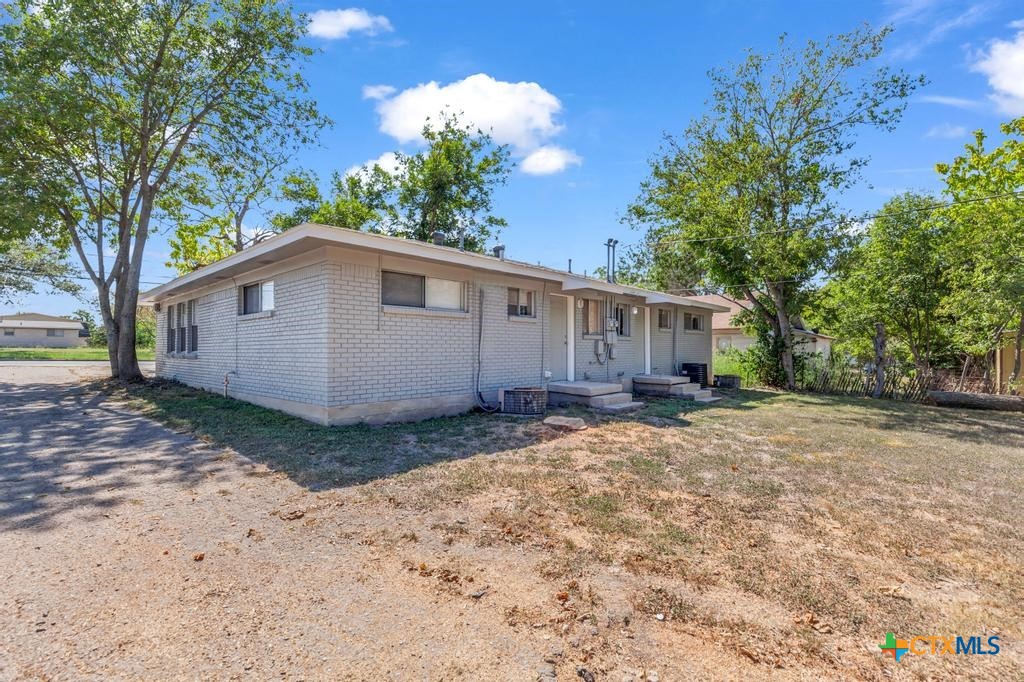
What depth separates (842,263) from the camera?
13.5 m

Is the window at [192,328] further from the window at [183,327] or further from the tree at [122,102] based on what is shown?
the tree at [122,102]

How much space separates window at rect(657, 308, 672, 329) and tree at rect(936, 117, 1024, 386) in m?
7.05

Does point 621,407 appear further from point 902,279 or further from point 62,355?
point 62,355

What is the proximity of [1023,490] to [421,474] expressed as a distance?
577 centimetres

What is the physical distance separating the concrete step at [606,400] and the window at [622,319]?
263cm

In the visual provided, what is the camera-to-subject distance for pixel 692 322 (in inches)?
595

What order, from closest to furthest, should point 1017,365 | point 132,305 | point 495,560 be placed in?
point 495,560
point 1017,365
point 132,305

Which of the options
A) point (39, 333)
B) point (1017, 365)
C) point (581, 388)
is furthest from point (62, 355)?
point (1017, 365)

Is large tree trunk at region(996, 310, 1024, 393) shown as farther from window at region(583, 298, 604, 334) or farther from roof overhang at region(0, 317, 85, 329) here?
roof overhang at region(0, 317, 85, 329)

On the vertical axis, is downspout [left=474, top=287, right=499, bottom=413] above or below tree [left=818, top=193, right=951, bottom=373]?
below

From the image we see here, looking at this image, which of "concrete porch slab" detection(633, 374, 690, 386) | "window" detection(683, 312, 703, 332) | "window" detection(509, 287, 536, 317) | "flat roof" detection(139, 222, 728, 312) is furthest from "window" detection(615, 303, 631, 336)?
"window" detection(683, 312, 703, 332)

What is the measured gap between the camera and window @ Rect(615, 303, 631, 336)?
1186 cm

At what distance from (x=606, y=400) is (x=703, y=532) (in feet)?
19.5

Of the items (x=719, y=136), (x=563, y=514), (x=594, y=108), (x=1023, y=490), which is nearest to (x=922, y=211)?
(x=719, y=136)
